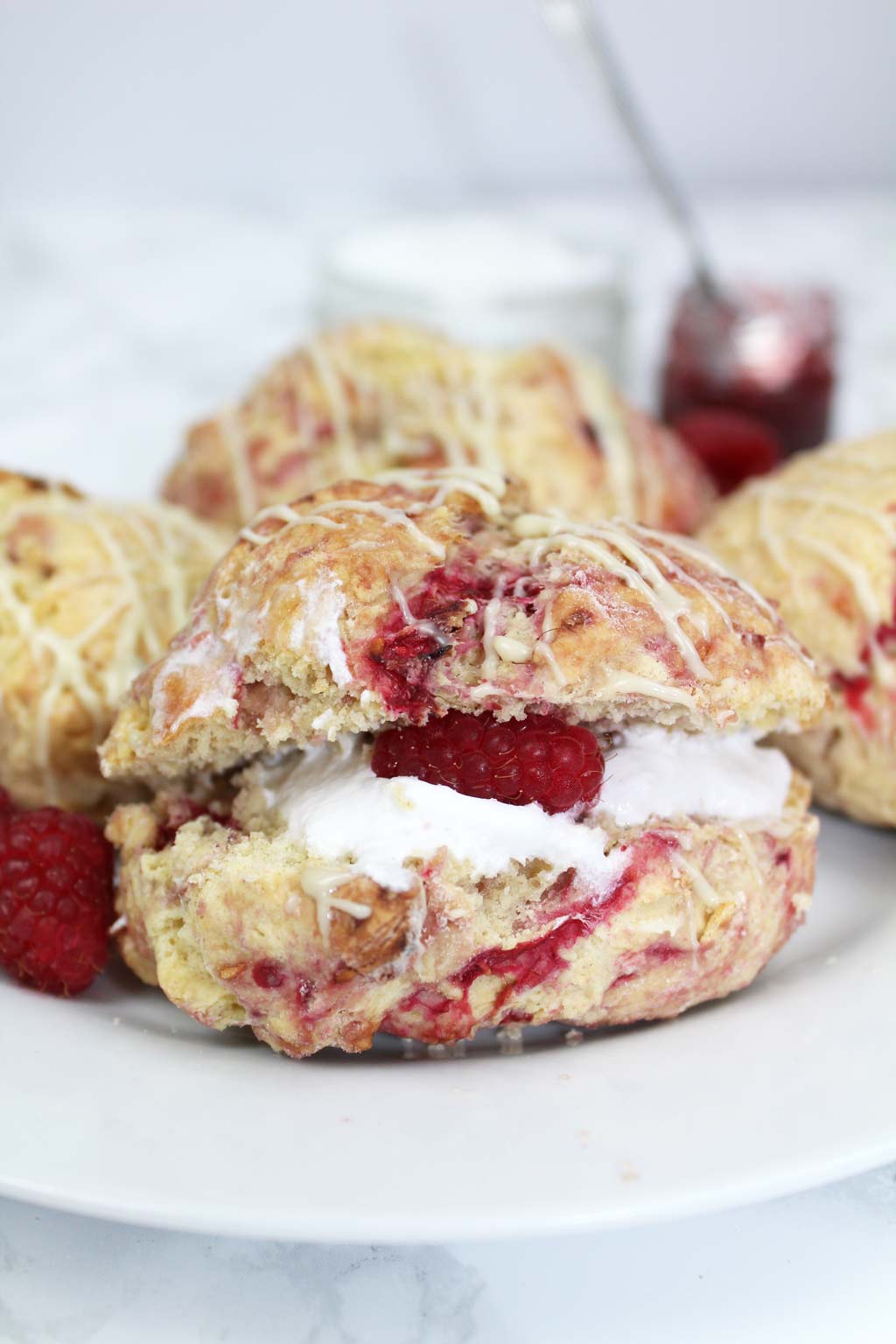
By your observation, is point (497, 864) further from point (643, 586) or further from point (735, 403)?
point (735, 403)

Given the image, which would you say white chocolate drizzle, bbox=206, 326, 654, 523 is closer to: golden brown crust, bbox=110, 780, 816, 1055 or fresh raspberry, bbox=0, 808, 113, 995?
fresh raspberry, bbox=0, 808, 113, 995

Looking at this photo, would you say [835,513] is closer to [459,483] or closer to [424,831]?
[459,483]

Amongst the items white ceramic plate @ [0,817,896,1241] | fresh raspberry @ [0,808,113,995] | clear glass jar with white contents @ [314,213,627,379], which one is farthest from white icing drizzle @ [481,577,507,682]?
clear glass jar with white contents @ [314,213,627,379]

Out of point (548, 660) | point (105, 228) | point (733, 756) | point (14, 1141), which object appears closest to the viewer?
point (14, 1141)

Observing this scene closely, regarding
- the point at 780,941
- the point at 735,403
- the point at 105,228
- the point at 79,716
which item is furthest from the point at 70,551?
the point at 105,228

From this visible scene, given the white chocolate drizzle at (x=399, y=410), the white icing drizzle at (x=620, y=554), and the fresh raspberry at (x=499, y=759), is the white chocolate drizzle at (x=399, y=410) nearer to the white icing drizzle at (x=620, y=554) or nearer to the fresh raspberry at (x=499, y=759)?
the white icing drizzle at (x=620, y=554)

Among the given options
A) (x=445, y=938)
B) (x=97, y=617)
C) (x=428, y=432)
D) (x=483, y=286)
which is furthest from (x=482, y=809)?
(x=483, y=286)
